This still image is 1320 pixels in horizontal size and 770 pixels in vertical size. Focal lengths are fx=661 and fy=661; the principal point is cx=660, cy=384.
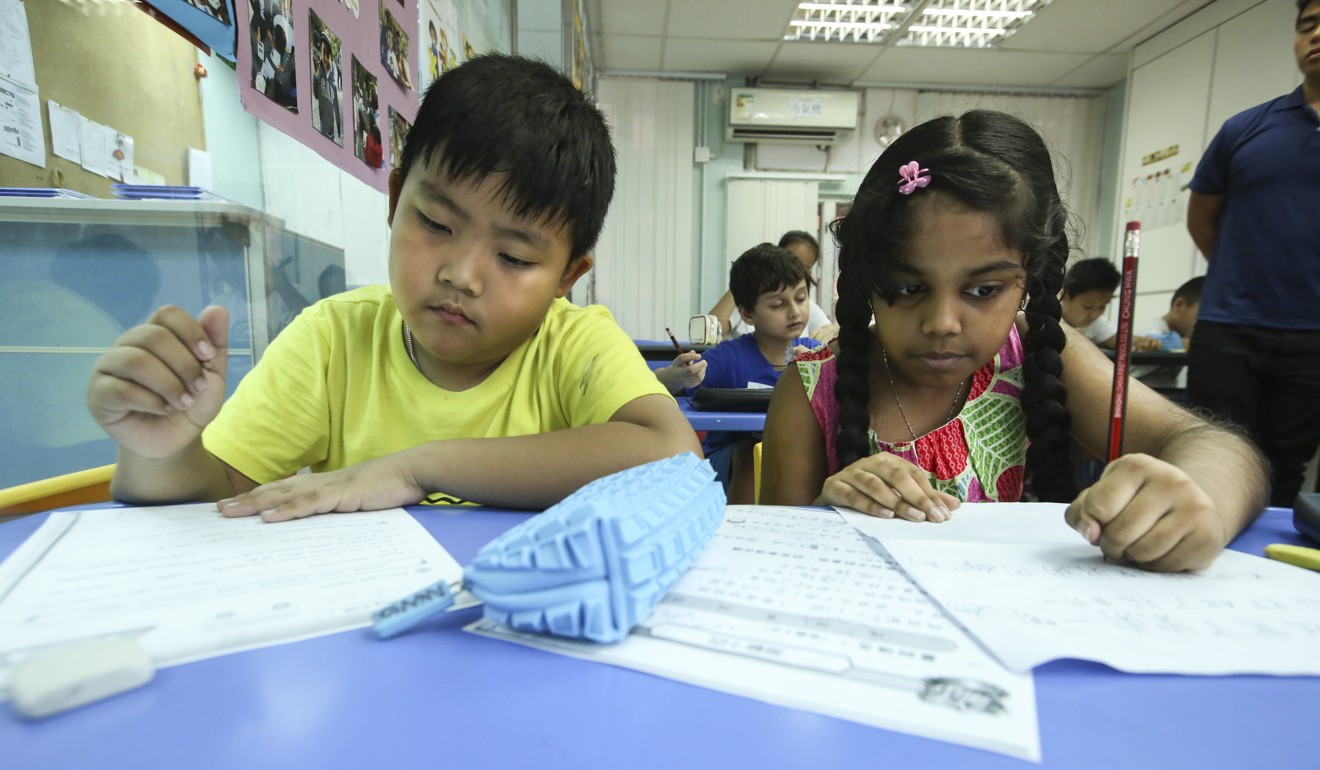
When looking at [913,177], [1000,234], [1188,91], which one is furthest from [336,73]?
[1188,91]

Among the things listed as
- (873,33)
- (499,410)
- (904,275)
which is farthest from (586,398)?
Answer: (873,33)

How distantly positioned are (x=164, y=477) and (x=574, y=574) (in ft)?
1.53

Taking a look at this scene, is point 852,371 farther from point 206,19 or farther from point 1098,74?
point 1098,74

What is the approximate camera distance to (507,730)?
0.23m

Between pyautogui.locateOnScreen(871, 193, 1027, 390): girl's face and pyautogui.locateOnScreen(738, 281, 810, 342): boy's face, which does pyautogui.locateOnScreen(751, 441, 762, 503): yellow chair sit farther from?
pyautogui.locateOnScreen(871, 193, 1027, 390): girl's face

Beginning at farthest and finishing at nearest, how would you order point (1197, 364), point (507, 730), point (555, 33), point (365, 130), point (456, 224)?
point (555, 33)
point (1197, 364)
point (365, 130)
point (456, 224)
point (507, 730)

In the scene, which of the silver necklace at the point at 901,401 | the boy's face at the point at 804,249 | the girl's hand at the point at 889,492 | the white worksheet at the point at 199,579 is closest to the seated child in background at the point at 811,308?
the boy's face at the point at 804,249

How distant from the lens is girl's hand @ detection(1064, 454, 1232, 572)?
1.37 ft

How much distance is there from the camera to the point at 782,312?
2.08 meters

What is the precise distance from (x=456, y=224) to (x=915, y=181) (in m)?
0.51

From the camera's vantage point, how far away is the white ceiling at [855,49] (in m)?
3.71

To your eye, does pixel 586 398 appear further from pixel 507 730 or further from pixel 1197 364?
pixel 1197 364

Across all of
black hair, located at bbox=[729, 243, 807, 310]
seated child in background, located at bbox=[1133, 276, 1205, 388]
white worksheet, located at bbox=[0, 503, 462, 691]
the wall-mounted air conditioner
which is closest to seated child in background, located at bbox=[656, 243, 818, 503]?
black hair, located at bbox=[729, 243, 807, 310]

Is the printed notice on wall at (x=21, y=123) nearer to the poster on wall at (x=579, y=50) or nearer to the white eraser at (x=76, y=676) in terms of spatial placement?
the white eraser at (x=76, y=676)
